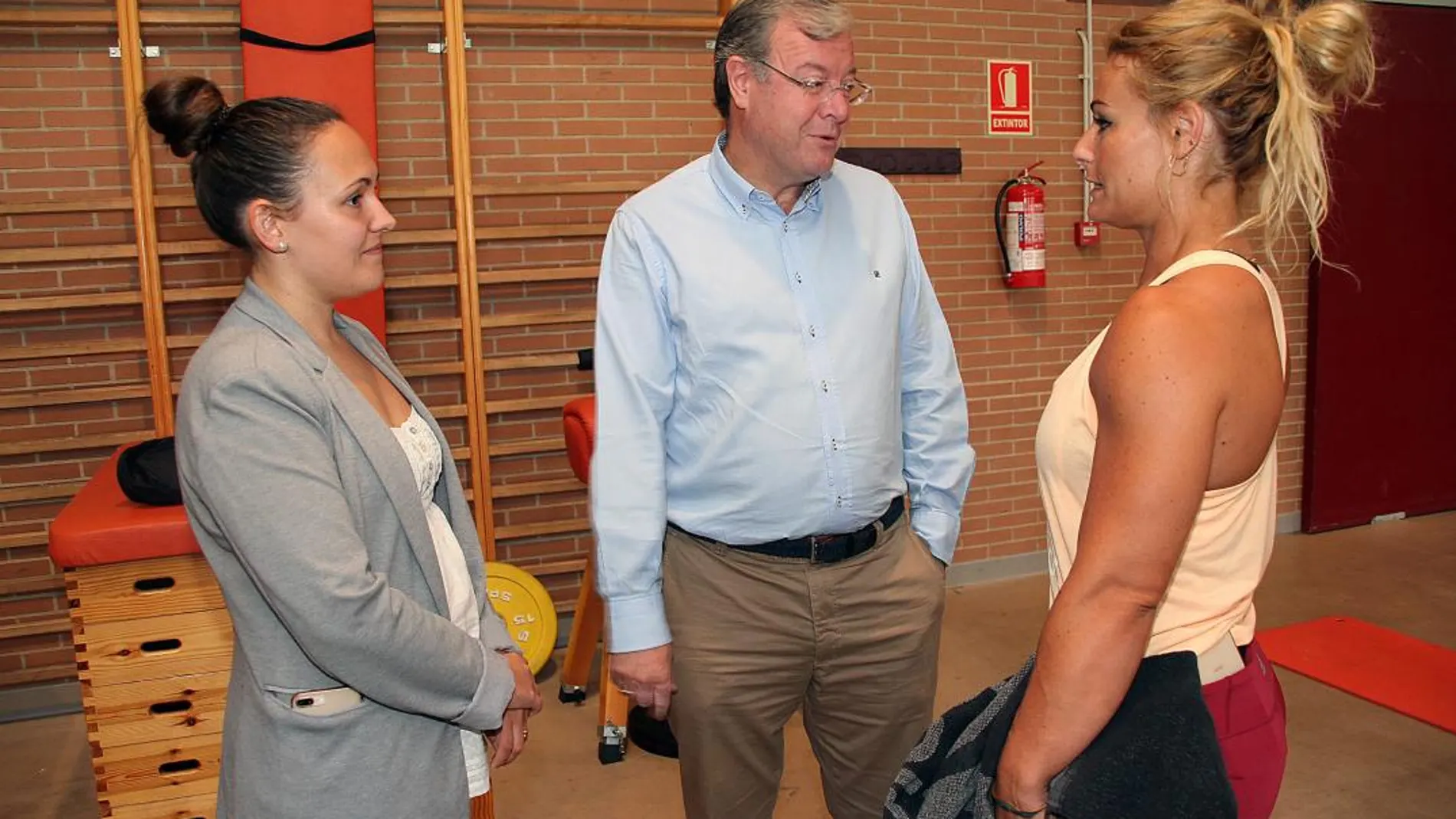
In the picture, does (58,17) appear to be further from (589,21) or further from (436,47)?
(589,21)

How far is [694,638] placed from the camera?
6.45ft

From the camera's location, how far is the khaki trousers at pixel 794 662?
1.96 m

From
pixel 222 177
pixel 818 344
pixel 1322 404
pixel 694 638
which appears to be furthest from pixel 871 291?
pixel 1322 404

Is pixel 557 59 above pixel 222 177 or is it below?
above

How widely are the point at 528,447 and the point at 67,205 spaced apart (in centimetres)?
168

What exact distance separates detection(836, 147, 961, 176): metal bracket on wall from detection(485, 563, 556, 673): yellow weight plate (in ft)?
6.71

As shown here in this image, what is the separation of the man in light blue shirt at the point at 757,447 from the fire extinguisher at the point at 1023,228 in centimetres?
277

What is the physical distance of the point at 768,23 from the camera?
1.95 metres

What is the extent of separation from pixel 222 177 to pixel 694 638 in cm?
105

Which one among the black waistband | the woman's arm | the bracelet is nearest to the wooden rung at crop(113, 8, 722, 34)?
the black waistband

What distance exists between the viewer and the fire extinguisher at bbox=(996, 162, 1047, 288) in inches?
182

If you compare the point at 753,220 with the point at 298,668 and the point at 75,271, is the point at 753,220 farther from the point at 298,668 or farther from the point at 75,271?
the point at 75,271

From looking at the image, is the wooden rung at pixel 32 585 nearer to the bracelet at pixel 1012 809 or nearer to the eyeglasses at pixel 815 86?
the eyeglasses at pixel 815 86

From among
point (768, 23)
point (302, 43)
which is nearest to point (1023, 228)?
point (302, 43)
